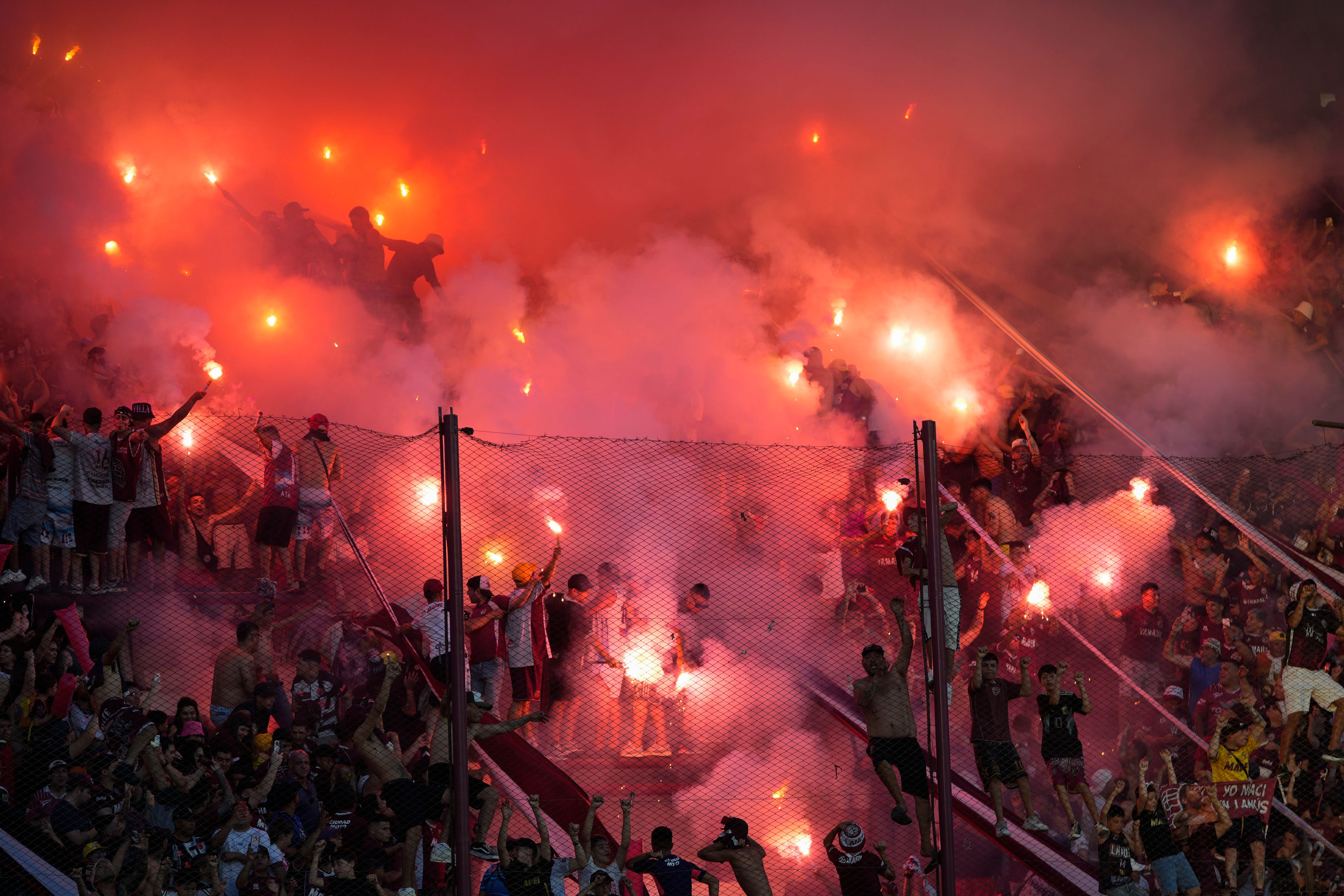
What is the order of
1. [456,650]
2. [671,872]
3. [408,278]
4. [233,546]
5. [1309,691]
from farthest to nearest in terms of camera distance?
[408,278] → [1309,691] → [233,546] → [671,872] → [456,650]

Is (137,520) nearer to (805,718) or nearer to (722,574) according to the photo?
(722,574)

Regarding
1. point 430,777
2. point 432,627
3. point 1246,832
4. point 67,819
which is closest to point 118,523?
point 67,819

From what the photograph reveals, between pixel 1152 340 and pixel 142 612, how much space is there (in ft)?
33.3

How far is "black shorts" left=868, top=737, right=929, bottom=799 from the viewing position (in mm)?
5414

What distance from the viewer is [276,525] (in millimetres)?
6008

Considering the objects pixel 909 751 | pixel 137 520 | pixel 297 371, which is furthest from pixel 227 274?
pixel 909 751

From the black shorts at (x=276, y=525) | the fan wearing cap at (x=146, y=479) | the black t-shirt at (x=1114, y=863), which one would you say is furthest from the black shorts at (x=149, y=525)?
the black t-shirt at (x=1114, y=863)

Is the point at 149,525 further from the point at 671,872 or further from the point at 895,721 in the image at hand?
the point at 895,721

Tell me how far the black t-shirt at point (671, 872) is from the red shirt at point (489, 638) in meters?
1.46

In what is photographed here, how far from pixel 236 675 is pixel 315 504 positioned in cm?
88

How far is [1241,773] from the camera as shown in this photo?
235 inches

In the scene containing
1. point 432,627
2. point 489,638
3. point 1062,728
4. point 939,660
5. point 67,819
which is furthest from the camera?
point 489,638

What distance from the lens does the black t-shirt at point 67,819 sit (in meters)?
4.92

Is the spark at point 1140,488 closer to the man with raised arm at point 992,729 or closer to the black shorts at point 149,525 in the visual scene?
the man with raised arm at point 992,729
